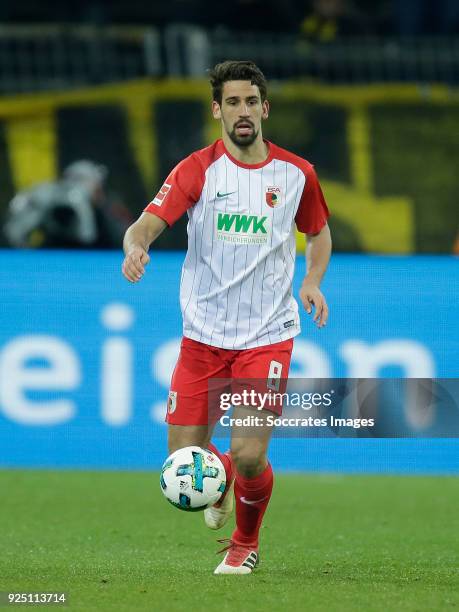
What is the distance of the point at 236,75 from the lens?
6449 millimetres

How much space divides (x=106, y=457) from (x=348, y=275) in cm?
228

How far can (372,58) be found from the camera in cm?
1434

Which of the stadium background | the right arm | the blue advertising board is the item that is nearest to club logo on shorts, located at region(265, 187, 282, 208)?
the right arm

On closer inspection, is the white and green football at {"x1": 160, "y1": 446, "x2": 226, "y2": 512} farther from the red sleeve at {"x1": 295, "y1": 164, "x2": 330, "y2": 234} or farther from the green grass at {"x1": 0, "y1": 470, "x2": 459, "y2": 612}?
the red sleeve at {"x1": 295, "y1": 164, "x2": 330, "y2": 234}

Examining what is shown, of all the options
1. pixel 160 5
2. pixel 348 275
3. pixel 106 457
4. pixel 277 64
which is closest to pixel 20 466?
pixel 106 457

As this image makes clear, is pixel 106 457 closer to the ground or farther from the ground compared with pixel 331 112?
closer to the ground

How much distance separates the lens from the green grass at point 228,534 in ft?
19.3

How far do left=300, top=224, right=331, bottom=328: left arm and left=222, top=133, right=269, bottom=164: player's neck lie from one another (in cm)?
46

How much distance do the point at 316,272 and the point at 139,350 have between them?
4.29 m

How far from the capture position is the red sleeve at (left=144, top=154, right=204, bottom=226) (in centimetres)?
647

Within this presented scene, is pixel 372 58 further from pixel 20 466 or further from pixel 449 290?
pixel 20 466

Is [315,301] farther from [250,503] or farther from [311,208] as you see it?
[250,503]

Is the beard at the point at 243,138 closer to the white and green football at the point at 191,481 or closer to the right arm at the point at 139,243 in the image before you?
the right arm at the point at 139,243

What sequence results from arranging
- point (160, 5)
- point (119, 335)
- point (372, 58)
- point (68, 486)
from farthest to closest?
point (160, 5) < point (372, 58) < point (119, 335) < point (68, 486)
